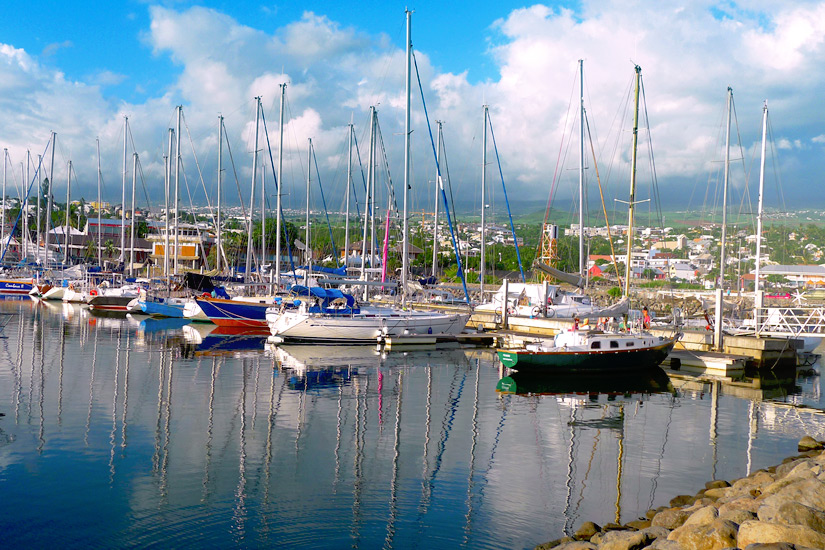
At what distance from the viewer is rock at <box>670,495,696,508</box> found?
46.0 feet

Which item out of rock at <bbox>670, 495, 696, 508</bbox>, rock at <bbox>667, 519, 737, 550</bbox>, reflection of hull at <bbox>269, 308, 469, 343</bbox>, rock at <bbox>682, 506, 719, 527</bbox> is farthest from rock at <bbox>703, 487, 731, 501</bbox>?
reflection of hull at <bbox>269, 308, 469, 343</bbox>

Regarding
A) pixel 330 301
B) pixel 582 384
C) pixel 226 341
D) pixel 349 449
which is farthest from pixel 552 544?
pixel 226 341

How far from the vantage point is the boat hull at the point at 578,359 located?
94.3 feet

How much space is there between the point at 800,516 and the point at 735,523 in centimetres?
83

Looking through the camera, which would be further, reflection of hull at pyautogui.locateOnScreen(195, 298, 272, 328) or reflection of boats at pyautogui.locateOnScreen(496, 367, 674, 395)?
reflection of hull at pyautogui.locateOnScreen(195, 298, 272, 328)

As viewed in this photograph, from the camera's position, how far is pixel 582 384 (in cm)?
2856

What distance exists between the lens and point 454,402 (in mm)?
24641

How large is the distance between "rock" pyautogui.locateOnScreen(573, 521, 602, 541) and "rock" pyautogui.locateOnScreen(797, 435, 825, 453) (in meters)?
9.27

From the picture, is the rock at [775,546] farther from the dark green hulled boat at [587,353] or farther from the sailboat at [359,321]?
the sailboat at [359,321]

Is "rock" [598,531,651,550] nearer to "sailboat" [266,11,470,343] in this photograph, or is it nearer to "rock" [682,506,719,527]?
"rock" [682,506,719,527]

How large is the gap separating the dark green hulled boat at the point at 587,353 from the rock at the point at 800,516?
61.5ft

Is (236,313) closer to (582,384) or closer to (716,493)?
(582,384)

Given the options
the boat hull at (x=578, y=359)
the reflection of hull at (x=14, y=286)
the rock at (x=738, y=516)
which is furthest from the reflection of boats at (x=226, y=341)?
the reflection of hull at (x=14, y=286)

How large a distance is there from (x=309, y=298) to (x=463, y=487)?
29.3 metres
